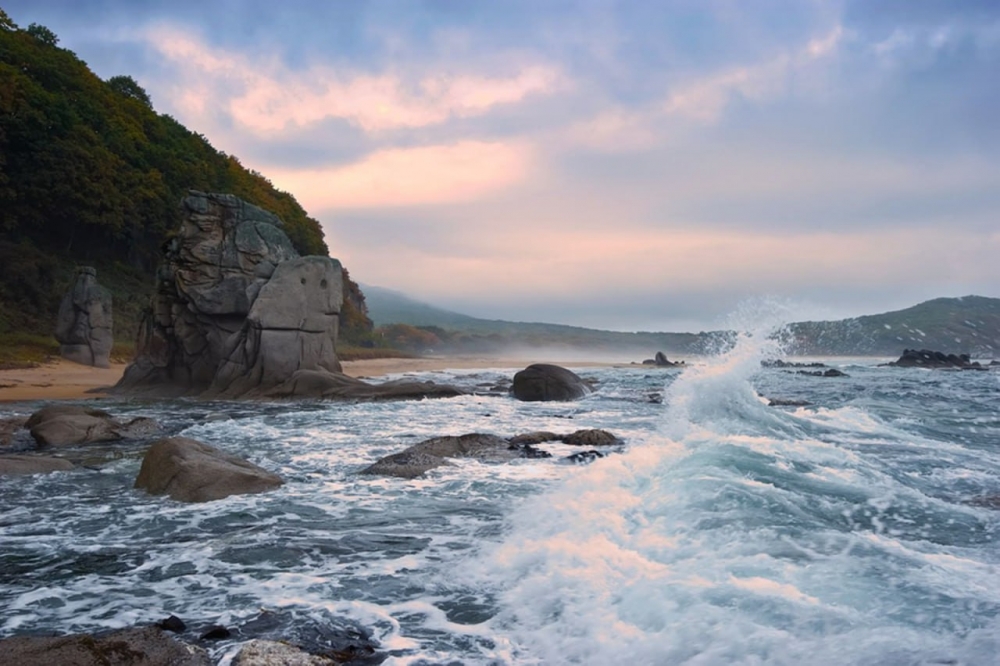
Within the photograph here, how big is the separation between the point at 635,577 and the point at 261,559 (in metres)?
2.77

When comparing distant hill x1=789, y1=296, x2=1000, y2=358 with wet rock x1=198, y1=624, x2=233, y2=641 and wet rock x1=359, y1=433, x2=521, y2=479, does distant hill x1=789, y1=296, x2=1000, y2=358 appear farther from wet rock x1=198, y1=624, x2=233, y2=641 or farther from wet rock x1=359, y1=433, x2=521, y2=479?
wet rock x1=198, y1=624, x2=233, y2=641

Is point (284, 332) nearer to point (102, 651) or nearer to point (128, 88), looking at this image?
point (102, 651)

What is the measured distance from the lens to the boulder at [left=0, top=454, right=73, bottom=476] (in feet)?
28.5

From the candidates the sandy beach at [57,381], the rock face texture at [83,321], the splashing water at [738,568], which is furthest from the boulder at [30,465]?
the rock face texture at [83,321]

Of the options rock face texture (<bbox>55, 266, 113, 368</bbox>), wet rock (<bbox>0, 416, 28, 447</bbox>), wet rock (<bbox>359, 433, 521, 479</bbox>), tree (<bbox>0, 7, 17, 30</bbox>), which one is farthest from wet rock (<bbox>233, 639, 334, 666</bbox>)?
tree (<bbox>0, 7, 17, 30</bbox>)

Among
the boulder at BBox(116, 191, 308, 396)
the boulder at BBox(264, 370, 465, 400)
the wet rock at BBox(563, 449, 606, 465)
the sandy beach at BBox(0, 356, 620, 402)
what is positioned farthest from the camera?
the boulder at BBox(116, 191, 308, 396)

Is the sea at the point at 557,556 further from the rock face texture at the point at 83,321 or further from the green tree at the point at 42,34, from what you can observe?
the green tree at the point at 42,34

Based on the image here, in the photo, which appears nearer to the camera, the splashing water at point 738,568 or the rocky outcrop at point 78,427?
the splashing water at point 738,568

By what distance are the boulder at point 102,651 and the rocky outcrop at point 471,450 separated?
5.17 metres

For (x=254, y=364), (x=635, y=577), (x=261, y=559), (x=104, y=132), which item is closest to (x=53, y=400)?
(x=254, y=364)

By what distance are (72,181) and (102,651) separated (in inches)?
1365

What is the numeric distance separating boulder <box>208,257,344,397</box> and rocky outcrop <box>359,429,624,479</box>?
1052 centimetres

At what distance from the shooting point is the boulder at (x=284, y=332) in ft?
65.8

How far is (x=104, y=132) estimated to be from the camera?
118 feet
